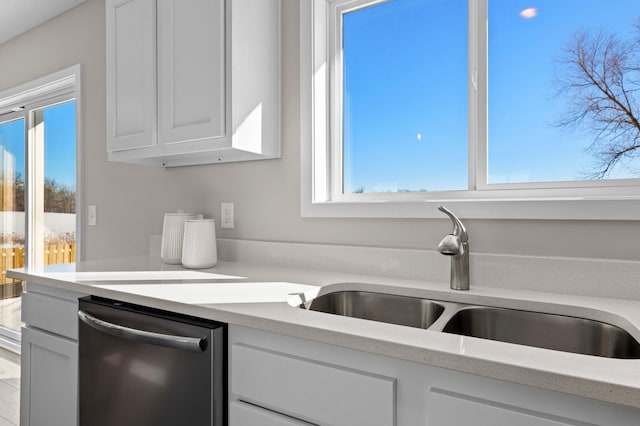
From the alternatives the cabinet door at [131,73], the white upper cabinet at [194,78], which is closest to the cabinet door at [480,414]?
the white upper cabinet at [194,78]

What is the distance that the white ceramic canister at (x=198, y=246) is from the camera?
1705 mm

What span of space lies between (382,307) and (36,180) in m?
3.18

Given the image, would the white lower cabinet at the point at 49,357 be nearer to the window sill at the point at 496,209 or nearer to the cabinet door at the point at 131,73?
the cabinet door at the point at 131,73

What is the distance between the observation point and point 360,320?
3.04 ft

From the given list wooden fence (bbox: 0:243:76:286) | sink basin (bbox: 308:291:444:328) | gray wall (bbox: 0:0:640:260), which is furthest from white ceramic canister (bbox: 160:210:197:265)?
wooden fence (bbox: 0:243:76:286)

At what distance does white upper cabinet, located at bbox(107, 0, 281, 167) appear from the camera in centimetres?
154

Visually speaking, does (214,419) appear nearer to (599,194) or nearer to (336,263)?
(336,263)

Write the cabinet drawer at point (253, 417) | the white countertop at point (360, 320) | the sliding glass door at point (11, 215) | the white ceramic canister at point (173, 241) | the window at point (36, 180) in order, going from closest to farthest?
the white countertop at point (360, 320), the cabinet drawer at point (253, 417), the white ceramic canister at point (173, 241), the window at point (36, 180), the sliding glass door at point (11, 215)

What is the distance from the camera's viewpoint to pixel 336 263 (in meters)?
1.61

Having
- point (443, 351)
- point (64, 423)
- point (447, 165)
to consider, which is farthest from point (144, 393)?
point (447, 165)

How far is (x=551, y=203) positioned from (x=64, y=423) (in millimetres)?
1921

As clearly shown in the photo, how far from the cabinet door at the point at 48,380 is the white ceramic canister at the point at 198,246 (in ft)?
1.70

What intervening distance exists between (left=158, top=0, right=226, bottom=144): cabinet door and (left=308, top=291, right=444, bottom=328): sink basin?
31.0 inches

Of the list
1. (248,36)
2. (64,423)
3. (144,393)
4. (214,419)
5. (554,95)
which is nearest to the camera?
(214,419)
